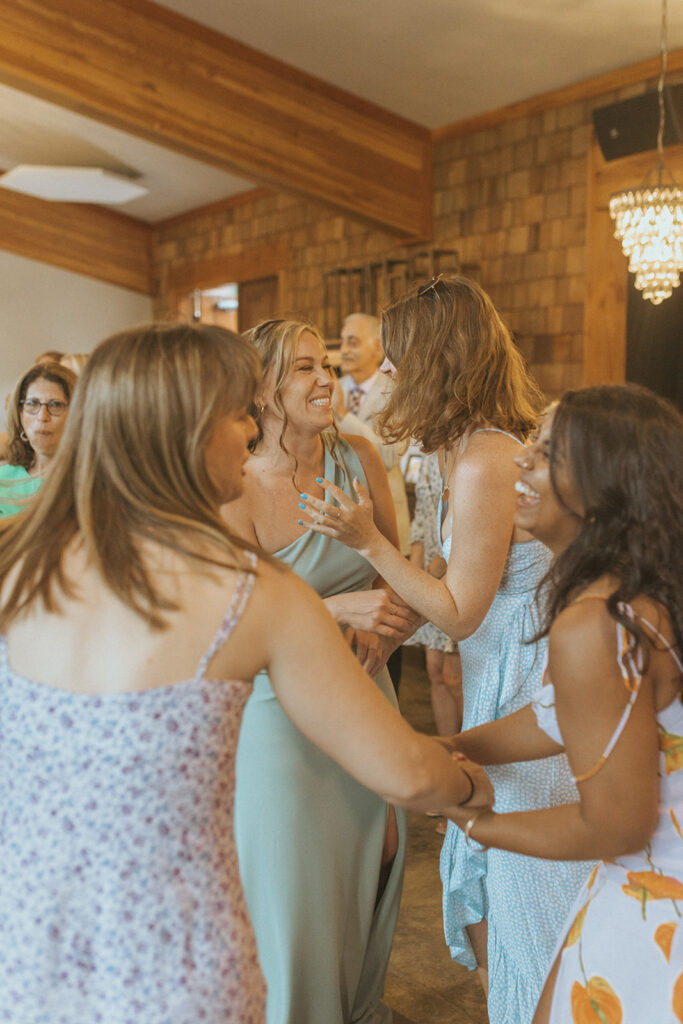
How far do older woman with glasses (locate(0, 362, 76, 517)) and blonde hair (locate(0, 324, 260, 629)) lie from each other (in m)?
2.47

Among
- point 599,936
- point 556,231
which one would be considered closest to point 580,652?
point 599,936

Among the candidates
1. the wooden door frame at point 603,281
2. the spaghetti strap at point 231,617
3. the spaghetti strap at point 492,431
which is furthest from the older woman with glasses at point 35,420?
the wooden door frame at point 603,281

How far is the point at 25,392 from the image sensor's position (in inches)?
149

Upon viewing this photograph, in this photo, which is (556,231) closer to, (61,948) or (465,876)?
(465,876)

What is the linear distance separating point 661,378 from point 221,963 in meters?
5.85

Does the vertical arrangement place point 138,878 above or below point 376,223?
below

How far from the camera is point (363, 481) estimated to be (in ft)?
8.48

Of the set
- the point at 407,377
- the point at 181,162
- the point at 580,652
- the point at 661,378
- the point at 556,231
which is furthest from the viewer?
the point at 181,162

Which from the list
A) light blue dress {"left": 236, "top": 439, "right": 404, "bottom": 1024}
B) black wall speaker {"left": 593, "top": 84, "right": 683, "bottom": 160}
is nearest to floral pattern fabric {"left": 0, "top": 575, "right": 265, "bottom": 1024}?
light blue dress {"left": 236, "top": 439, "right": 404, "bottom": 1024}

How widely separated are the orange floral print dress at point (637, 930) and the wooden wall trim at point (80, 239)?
36.7 ft

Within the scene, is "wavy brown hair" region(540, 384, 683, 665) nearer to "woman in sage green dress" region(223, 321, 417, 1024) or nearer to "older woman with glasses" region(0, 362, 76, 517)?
"woman in sage green dress" region(223, 321, 417, 1024)

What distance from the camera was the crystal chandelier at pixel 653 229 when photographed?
4504 mm

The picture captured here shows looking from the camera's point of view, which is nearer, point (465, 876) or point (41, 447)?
point (465, 876)

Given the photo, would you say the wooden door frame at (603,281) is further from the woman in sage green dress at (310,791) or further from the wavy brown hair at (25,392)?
the woman in sage green dress at (310,791)
